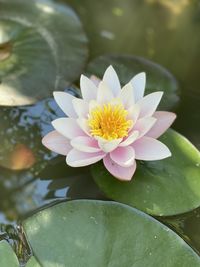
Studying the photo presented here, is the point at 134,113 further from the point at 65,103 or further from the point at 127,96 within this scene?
the point at 65,103

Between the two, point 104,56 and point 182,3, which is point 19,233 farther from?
point 182,3

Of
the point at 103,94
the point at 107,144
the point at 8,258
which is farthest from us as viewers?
the point at 103,94

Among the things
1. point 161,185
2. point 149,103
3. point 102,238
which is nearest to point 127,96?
point 149,103

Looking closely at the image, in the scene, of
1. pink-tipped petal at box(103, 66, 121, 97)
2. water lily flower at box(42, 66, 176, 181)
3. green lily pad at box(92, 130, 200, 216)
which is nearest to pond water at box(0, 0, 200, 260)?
green lily pad at box(92, 130, 200, 216)

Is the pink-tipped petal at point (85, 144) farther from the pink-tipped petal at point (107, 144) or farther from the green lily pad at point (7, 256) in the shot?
the green lily pad at point (7, 256)

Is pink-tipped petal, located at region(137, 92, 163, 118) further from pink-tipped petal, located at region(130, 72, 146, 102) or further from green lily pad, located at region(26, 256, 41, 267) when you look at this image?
green lily pad, located at region(26, 256, 41, 267)
